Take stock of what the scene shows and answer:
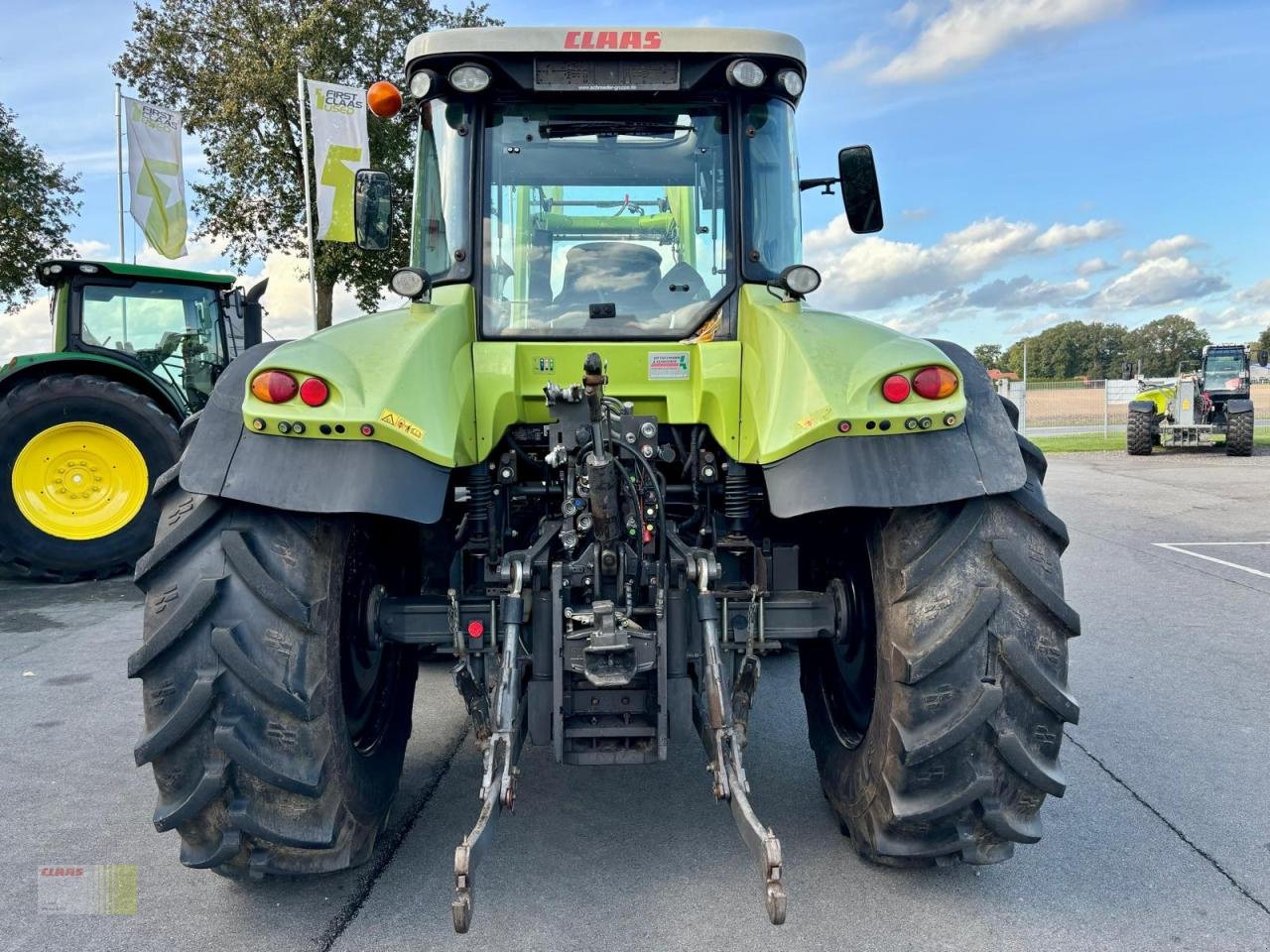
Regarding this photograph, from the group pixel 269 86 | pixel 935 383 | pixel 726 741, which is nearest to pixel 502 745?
pixel 726 741

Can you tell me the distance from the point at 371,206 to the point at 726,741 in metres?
2.40

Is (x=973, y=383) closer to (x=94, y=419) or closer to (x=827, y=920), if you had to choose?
(x=827, y=920)

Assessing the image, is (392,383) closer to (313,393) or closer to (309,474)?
(313,393)

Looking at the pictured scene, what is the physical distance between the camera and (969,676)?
8.45 feet

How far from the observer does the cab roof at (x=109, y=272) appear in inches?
334

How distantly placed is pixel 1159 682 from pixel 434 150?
448 centimetres

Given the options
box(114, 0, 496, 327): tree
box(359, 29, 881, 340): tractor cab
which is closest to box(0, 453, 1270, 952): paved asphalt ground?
box(359, 29, 881, 340): tractor cab

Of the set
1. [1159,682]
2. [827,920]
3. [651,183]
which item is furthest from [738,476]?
[1159,682]

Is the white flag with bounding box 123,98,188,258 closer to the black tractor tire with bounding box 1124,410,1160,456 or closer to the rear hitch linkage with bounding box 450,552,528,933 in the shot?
the rear hitch linkage with bounding box 450,552,528,933

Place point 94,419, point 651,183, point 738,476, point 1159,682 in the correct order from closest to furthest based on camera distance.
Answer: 1. point 738,476
2. point 651,183
3. point 1159,682
4. point 94,419

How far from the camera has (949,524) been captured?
2.66 meters

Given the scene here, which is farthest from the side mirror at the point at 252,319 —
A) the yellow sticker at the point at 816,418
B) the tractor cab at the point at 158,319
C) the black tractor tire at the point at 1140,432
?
the black tractor tire at the point at 1140,432

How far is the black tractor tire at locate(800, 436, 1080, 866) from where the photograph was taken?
257 cm

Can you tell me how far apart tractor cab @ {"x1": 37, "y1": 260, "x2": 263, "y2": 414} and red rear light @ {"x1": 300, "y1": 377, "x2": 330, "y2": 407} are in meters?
6.66
